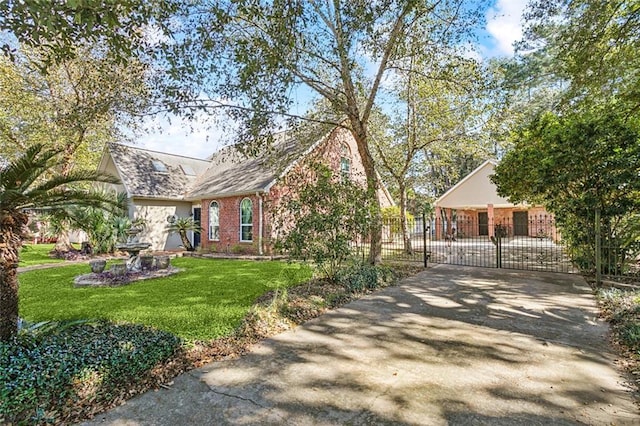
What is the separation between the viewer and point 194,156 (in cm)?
2283

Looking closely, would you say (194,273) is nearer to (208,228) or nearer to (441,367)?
(208,228)

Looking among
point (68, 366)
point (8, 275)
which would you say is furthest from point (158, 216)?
point (68, 366)

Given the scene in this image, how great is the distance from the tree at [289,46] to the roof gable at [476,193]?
1659 centimetres

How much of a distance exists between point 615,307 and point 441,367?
4373 millimetres

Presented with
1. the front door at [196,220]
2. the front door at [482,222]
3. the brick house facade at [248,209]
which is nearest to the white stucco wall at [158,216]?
the front door at [196,220]

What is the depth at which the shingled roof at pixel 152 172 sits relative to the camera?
17156 millimetres

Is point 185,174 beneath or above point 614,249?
above

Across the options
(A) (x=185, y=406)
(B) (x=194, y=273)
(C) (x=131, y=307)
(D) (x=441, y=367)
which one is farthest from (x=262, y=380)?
(B) (x=194, y=273)

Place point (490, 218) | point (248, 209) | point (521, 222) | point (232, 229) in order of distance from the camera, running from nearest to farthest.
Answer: point (248, 209) < point (232, 229) < point (490, 218) < point (521, 222)

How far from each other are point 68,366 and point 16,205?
6.86 ft

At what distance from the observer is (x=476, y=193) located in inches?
930

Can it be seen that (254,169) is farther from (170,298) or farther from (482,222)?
(482,222)

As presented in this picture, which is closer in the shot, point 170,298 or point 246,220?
point 170,298

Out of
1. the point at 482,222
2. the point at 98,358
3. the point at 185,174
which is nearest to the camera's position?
the point at 98,358
